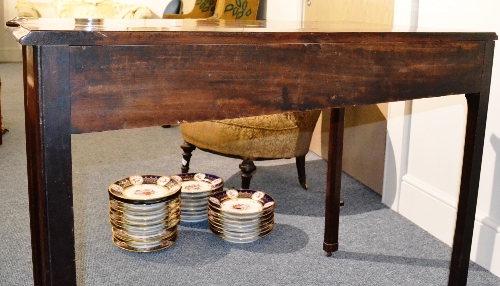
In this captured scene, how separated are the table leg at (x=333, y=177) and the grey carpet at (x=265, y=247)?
70mm

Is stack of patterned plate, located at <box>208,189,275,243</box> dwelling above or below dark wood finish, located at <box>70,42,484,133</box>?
below

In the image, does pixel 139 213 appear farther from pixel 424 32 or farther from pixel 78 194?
pixel 424 32

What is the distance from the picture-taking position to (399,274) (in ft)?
6.43

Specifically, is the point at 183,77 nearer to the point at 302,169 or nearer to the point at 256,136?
the point at 256,136

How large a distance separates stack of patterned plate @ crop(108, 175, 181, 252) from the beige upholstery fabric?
0.47m

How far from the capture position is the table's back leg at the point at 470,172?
4.97ft

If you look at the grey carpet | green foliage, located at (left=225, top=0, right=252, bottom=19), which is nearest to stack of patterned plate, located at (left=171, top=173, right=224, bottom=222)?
the grey carpet

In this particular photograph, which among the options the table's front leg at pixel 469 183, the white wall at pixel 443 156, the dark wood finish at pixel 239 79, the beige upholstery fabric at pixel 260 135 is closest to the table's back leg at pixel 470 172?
the table's front leg at pixel 469 183

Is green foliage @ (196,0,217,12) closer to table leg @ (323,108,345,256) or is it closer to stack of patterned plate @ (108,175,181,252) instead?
stack of patterned plate @ (108,175,181,252)

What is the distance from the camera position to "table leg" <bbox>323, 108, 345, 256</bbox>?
1.94 meters

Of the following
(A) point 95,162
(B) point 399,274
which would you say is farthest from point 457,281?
(A) point 95,162

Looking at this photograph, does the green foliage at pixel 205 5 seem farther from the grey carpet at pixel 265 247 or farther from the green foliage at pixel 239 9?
the grey carpet at pixel 265 247

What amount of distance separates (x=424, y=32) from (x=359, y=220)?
4.21 feet

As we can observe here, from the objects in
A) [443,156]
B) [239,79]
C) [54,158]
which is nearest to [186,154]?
[443,156]
